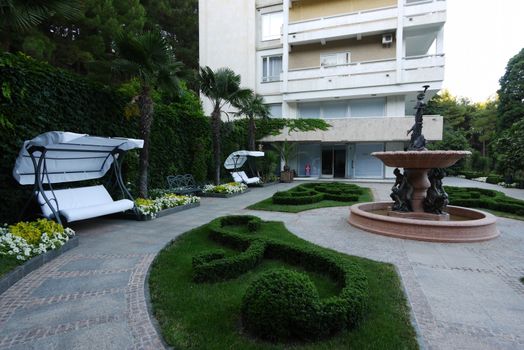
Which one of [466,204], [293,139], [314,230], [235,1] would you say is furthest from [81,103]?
[235,1]

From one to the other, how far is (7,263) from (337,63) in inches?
919

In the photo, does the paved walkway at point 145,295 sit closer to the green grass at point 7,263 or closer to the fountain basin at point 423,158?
the green grass at point 7,263

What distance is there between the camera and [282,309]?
8.66 feet

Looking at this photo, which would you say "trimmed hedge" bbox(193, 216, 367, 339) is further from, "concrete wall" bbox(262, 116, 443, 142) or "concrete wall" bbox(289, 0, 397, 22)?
"concrete wall" bbox(289, 0, 397, 22)

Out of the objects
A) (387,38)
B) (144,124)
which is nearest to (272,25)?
(387,38)

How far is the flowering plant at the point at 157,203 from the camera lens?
8.10 metres

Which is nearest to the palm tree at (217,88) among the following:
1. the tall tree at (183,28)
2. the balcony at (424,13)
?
the tall tree at (183,28)

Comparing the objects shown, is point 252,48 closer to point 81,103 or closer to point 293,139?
point 293,139

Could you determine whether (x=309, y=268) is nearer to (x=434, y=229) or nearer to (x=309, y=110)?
(x=434, y=229)

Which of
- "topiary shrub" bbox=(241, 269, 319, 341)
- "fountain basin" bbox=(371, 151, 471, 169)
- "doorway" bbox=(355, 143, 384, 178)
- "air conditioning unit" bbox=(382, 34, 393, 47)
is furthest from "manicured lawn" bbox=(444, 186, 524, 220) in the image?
"air conditioning unit" bbox=(382, 34, 393, 47)

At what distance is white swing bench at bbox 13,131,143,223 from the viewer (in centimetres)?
599

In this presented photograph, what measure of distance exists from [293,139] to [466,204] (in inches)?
522

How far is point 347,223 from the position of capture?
7801mm

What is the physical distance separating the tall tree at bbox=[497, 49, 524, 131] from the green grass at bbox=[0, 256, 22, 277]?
42.2 m
